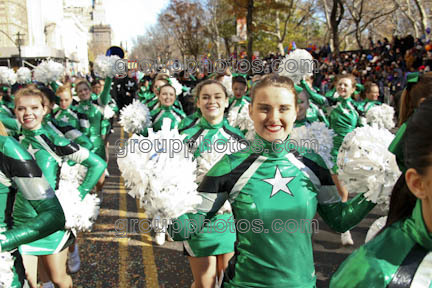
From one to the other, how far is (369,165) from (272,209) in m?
0.54

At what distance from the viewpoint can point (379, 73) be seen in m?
14.6

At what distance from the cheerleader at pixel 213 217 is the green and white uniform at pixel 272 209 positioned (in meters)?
0.90

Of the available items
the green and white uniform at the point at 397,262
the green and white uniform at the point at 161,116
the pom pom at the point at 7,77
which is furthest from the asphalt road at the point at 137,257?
the pom pom at the point at 7,77

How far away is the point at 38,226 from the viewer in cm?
227

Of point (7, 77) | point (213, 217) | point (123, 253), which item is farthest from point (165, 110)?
point (7, 77)

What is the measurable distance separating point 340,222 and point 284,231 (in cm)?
29

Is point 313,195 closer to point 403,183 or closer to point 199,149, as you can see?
point 403,183

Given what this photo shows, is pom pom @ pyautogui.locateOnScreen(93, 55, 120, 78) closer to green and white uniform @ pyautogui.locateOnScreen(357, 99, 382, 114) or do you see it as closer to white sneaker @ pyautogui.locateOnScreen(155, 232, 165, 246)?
white sneaker @ pyautogui.locateOnScreen(155, 232, 165, 246)

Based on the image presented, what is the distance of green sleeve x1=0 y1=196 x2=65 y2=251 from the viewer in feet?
7.11

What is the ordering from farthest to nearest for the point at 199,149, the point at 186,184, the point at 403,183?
1. the point at 199,149
2. the point at 186,184
3. the point at 403,183

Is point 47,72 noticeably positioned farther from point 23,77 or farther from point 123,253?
point 123,253

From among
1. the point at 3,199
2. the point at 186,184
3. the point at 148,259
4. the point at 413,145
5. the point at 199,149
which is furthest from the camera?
the point at 148,259

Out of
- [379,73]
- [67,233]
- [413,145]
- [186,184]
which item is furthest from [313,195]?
[379,73]

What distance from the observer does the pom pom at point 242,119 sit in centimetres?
602
